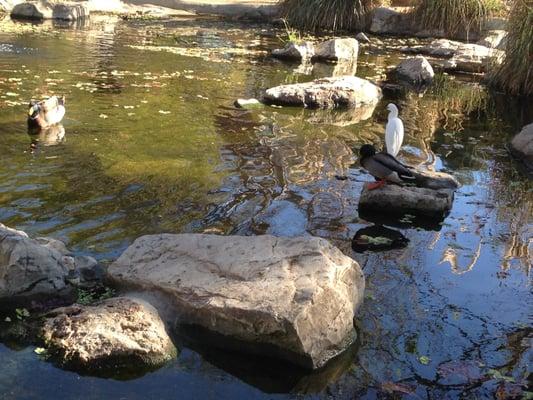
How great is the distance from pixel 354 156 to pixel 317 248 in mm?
3504

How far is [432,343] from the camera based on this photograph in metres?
3.89

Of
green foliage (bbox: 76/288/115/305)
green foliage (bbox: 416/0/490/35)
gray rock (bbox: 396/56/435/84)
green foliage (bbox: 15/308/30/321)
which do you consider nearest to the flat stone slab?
green foliage (bbox: 76/288/115/305)

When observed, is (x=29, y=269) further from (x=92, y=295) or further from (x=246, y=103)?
(x=246, y=103)

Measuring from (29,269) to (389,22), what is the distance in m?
16.8

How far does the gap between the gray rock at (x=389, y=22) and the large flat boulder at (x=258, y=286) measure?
1592 centimetres

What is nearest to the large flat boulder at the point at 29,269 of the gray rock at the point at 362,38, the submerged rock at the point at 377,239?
the submerged rock at the point at 377,239

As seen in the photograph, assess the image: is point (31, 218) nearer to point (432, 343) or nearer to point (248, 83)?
point (432, 343)

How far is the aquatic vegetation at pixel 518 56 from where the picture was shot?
11.0m

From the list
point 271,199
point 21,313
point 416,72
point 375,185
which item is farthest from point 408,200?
point 416,72

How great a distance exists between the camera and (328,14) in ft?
62.1

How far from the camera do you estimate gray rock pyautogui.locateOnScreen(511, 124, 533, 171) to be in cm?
789

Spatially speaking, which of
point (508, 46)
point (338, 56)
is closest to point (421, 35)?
point (338, 56)

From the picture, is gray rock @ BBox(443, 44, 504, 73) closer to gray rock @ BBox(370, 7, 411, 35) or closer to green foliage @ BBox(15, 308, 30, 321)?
gray rock @ BBox(370, 7, 411, 35)

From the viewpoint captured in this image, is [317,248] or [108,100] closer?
[317,248]
